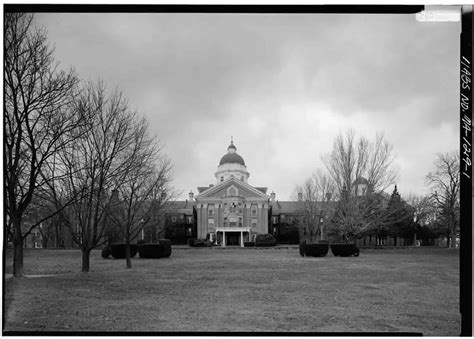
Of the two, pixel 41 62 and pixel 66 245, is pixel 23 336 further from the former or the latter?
pixel 66 245

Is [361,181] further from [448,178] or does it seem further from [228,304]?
[228,304]

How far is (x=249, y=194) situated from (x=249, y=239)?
449 centimetres

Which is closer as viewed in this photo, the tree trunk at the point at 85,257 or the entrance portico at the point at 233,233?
the tree trunk at the point at 85,257

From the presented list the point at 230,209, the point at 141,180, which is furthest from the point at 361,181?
the point at 230,209

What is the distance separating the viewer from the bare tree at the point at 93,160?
9.14 metres

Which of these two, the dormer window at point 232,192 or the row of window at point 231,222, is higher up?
the dormer window at point 232,192

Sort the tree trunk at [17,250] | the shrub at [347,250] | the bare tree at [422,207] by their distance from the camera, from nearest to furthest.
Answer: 1. the tree trunk at [17,250]
2. the bare tree at [422,207]
3. the shrub at [347,250]

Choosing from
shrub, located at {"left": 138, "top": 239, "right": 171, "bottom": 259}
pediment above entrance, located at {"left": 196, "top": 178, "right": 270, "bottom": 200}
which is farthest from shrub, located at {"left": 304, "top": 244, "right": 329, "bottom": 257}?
pediment above entrance, located at {"left": 196, "top": 178, "right": 270, "bottom": 200}

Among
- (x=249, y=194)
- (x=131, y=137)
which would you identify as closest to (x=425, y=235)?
(x=249, y=194)

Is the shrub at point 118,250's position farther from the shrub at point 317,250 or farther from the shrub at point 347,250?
the shrub at point 347,250

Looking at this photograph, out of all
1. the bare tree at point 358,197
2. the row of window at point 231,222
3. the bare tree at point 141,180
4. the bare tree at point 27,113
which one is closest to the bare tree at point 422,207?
the bare tree at point 358,197

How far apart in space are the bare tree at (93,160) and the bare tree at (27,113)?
1.61 ft

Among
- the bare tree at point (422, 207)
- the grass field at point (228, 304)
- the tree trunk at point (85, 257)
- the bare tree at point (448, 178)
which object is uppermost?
the bare tree at point (448, 178)

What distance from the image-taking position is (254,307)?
22.6ft
